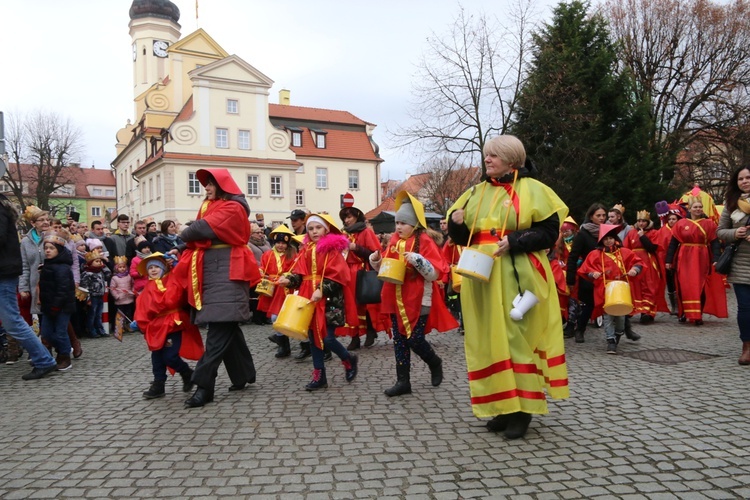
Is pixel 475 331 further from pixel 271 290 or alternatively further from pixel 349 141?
pixel 349 141

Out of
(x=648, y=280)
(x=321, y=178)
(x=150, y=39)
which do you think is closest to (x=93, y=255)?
(x=648, y=280)

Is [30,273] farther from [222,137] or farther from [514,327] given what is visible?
[222,137]

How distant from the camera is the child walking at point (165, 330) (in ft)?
18.1

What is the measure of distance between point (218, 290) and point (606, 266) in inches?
199

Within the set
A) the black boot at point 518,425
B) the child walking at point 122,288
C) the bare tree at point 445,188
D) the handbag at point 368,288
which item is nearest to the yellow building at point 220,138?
the bare tree at point 445,188

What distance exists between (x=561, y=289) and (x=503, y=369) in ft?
14.7

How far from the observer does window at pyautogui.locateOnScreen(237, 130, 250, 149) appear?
41094mm

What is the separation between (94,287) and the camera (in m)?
9.59

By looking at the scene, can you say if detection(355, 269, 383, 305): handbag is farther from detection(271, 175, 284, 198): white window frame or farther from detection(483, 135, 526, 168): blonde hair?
detection(271, 175, 284, 198): white window frame

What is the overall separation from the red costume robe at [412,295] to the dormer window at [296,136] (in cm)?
4451

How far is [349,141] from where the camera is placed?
51.5 m

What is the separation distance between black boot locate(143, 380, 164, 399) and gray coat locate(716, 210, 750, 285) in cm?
604

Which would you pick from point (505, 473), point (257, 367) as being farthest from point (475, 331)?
point (257, 367)

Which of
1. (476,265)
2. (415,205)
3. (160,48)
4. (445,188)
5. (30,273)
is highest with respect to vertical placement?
(160,48)
